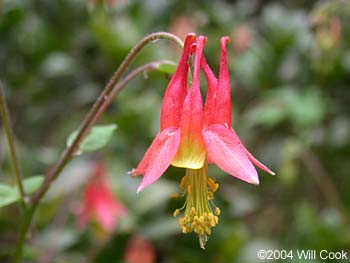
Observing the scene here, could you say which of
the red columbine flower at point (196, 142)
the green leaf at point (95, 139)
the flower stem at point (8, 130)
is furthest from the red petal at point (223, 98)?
the flower stem at point (8, 130)

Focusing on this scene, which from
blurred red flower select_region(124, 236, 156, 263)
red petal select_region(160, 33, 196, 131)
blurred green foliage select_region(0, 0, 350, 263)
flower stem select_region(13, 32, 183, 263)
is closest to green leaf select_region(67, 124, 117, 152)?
flower stem select_region(13, 32, 183, 263)

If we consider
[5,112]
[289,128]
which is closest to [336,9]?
[289,128]

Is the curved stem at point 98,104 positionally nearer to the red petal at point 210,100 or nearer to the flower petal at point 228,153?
the red petal at point 210,100

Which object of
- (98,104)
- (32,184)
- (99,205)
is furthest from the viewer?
(99,205)

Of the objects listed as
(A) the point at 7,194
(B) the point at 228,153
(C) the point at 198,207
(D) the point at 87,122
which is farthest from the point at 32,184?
(B) the point at 228,153

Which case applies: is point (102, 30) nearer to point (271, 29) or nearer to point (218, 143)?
point (271, 29)

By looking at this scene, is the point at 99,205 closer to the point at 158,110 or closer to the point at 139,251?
the point at 139,251
